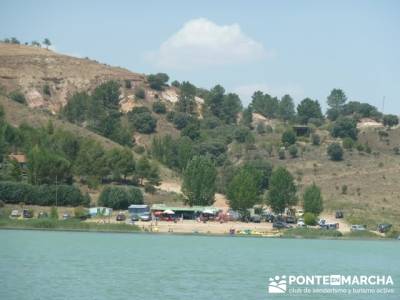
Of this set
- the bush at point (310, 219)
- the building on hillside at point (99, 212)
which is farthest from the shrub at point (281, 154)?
the building on hillside at point (99, 212)

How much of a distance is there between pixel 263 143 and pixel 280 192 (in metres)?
53.8

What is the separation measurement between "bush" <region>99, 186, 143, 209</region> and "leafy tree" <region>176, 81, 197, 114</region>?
73.0 meters

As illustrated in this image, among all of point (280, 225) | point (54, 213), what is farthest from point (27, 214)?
point (280, 225)

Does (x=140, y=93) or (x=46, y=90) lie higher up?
(x=140, y=93)

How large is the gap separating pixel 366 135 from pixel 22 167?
80.8m

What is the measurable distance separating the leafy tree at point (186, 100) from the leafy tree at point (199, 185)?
230 ft

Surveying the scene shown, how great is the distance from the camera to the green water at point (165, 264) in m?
48.7

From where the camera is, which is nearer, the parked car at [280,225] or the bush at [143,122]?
the parked car at [280,225]

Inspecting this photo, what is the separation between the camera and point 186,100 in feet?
630

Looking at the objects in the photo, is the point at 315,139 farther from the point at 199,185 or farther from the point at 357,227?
the point at 357,227

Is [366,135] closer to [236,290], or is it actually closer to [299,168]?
[299,168]

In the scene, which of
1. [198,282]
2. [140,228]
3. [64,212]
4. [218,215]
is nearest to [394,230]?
[218,215]

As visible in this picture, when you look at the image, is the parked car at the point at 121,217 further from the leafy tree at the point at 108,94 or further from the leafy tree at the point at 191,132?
the leafy tree at the point at 108,94

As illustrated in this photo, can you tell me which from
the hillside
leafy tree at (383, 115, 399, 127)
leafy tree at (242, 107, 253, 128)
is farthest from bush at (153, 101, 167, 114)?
leafy tree at (383, 115, 399, 127)
